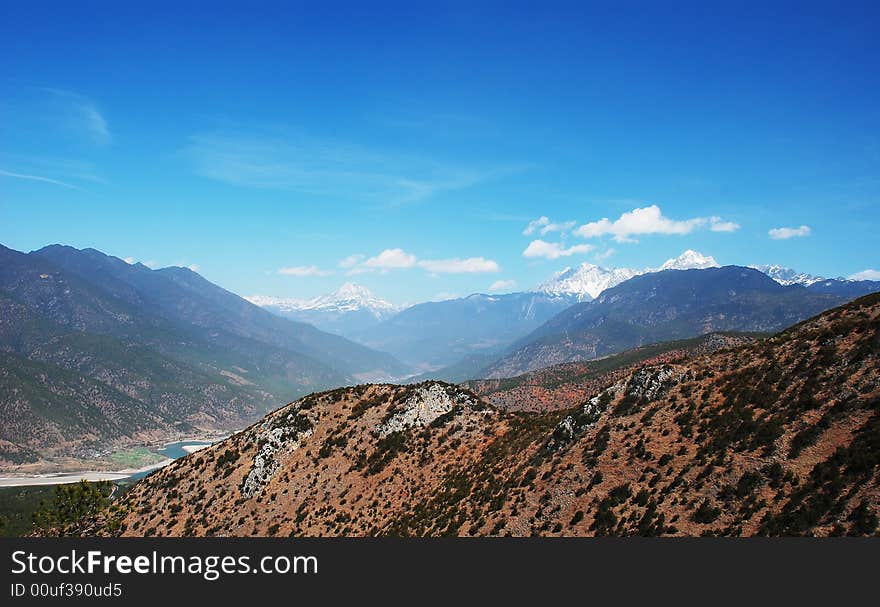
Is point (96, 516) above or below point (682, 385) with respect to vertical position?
below

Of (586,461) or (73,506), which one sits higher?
(586,461)

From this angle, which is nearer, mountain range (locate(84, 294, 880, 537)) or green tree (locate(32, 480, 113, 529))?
mountain range (locate(84, 294, 880, 537))

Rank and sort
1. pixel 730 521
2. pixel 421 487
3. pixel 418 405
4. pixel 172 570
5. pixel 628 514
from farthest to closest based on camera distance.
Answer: pixel 418 405
pixel 421 487
pixel 628 514
pixel 730 521
pixel 172 570

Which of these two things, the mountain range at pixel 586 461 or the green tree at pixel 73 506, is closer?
the mountain range at pixel 586 461

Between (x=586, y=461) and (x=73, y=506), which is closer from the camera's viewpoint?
(x=586, y=461)

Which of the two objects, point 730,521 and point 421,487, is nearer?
point 730,521

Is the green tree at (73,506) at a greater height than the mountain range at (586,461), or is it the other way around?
the mountain range at (586,461)

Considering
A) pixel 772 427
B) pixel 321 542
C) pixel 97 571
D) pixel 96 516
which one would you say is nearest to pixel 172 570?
pixel 97 571

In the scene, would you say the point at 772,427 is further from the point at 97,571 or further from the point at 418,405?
the point at 418,405
